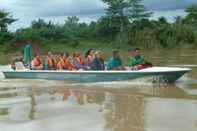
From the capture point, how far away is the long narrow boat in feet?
51.8

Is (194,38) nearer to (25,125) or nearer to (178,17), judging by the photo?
(178,17)

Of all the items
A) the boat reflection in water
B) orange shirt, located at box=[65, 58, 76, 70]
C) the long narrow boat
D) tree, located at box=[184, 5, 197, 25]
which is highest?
tree, located at box=[184, 5, 197, 25]

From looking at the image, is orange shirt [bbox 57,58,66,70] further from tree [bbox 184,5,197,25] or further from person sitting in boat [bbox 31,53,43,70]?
tree [bbox 184,5,197,25]

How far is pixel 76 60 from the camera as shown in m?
17.9

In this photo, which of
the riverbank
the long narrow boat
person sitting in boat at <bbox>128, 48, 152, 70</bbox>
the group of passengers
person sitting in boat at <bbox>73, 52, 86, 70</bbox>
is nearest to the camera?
the long narrow boat

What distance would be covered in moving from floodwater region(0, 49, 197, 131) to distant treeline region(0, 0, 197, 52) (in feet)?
95.0

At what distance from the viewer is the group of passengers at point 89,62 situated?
16.9 metres

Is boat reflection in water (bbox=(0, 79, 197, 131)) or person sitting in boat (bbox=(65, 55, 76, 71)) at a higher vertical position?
person sitting in boat (bbox=(65, 55, 76, 71))

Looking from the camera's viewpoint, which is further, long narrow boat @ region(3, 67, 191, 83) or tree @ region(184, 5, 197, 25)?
tree @ region(184, 5, 197, 25)

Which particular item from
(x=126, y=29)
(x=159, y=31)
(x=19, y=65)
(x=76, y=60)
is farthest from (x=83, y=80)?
(x=126, y=29)

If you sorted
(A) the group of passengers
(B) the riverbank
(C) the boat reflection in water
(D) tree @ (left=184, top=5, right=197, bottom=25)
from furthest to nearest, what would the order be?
(D) tree @ (left=184, top=5, right=197, bottom=25), (B) the riverbank, (A) the group of passengers, (C) the boat reflection in water

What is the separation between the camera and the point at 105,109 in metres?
11.4

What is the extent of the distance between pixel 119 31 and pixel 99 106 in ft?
148

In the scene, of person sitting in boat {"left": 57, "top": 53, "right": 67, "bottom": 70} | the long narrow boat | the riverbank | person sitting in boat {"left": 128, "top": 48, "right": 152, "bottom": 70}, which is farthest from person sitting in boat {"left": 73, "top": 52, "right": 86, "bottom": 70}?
the riverbank
